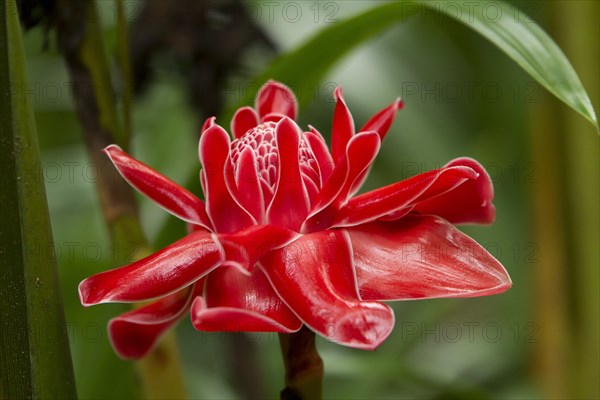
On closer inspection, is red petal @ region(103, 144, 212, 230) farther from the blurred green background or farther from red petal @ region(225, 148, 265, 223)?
the blurred green background

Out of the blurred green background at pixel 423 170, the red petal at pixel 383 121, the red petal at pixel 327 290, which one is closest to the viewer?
the red petal at pixel 327 290

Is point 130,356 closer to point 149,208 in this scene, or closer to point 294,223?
point 294,223

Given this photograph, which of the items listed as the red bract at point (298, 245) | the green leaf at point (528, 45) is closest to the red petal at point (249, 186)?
the red bract at point (298, 245)

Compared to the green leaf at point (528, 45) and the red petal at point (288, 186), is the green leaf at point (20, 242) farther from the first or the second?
the green leaf at point (528, 45)

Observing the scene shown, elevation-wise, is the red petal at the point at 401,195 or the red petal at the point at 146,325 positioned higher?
the red petal at the point at 401,195

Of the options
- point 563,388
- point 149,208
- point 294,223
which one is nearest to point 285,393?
point 294,223

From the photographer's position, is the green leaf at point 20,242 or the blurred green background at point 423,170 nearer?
the green leaf at point 20,242

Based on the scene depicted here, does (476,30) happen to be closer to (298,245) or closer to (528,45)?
(528,45)
